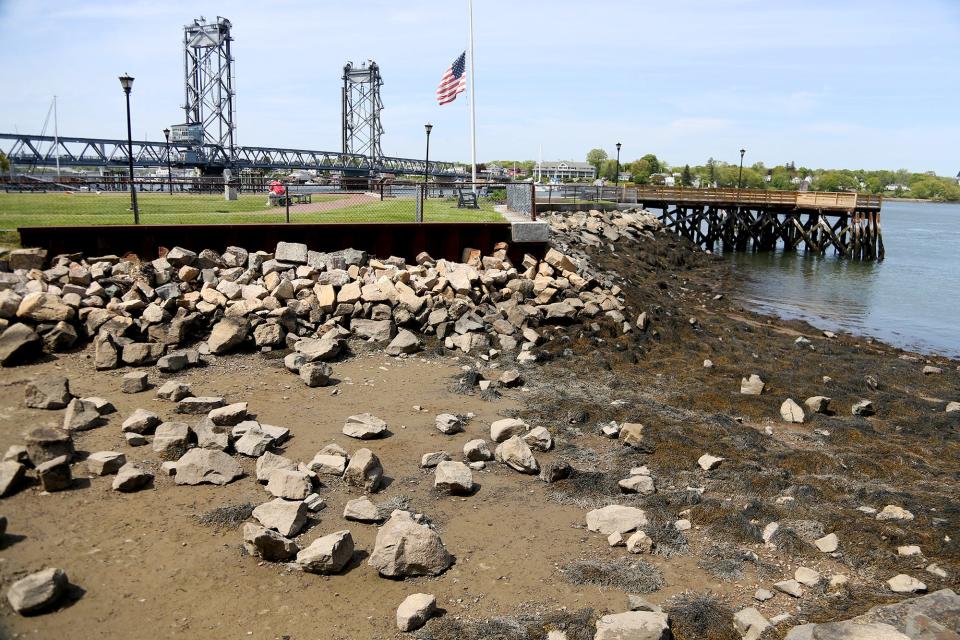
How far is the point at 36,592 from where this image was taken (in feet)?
18.4

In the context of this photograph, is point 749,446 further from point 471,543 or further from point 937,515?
point 471,543

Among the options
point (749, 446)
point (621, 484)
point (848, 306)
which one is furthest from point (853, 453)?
point (848, 306)

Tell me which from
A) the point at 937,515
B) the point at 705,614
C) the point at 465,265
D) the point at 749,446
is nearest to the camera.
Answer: the point at 705,614

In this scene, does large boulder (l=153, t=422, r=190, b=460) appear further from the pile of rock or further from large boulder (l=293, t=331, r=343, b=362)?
large boulder (l=293, t=331, r=343, b=362)

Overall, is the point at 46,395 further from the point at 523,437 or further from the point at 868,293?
the point at 868,293

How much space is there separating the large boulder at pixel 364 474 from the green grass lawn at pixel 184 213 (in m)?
12.4

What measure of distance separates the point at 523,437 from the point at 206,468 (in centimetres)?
385

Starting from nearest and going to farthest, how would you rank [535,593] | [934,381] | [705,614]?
[705,614] < [535,593] < [934,381]

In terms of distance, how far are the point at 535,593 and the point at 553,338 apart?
28.5ft

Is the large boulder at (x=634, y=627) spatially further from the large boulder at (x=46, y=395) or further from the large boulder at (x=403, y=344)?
the large boulder at (x=403, y=344)

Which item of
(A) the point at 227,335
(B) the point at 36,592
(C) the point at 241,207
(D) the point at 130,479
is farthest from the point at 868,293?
(B) the point at 36,592

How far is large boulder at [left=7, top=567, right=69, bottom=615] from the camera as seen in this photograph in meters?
5.54

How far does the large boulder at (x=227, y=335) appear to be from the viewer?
12.7 metres

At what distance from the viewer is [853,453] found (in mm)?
9727
